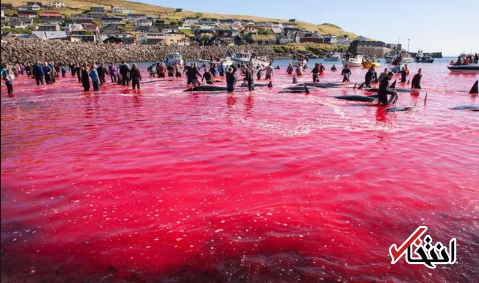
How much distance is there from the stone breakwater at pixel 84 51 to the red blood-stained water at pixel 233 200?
1705 inches

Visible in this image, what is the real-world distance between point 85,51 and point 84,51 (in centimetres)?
28

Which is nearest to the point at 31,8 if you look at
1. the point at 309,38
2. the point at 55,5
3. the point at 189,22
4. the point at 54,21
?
the point at 55,5

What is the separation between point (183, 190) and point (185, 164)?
154cm

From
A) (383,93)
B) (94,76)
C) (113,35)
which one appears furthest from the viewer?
(113,35)

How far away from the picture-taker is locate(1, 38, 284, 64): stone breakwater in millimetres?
59950

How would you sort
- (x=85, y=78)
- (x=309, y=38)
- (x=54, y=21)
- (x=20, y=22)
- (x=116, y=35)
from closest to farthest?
(x=85, y=78) < (x=116, y=35) < (x=20, y=22) < (x=54, y=21) < (x=309, y=38)

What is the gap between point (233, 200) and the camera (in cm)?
631

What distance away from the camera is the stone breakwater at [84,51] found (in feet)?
197

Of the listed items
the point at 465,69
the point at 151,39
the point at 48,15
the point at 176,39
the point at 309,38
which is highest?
the point at 48,15

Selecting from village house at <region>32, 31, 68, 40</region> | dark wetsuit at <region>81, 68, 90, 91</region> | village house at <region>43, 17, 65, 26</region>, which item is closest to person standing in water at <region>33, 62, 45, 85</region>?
dark wetsuit at <region>81, 68, 90, 91</region>

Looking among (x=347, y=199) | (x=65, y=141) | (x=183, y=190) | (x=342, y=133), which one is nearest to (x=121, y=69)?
(x=65, y=141)

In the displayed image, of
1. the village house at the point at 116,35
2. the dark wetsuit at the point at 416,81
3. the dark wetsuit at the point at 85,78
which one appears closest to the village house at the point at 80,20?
the village house at the point at 116,35

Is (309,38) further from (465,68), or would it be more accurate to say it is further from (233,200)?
(233,200)

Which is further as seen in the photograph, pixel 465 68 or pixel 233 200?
pixel 465 68
